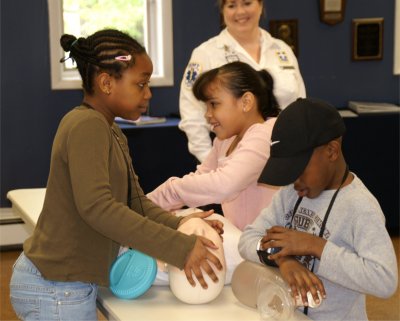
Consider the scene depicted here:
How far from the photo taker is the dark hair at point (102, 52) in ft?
5.68

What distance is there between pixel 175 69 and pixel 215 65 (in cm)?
168

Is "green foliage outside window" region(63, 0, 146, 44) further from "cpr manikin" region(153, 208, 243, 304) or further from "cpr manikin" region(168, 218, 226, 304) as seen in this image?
"cpr manikin" region(168, 218, 226, 304)

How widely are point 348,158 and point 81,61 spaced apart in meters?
3.04

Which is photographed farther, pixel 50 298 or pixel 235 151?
pixel 235 151

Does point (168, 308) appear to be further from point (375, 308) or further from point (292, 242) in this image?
point (375, 308)

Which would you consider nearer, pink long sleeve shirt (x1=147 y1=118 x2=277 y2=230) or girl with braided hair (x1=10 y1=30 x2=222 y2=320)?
girl with braided hair (x1=10 y1=30 x2=222 y2=320)

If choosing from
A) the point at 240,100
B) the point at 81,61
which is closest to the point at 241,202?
the point at 240,100

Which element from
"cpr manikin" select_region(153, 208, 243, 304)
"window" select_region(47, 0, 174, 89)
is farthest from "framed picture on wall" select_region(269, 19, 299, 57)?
"cpr manikin" select_region(153, 208, 243, 304)

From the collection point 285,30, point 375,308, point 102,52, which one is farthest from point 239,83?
point 285,30

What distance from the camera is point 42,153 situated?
4602 millimetres

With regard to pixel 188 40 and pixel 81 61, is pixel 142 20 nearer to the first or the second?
pixel 188 40

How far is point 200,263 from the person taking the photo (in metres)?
1.62

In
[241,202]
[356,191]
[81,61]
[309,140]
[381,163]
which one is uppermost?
[81,61]

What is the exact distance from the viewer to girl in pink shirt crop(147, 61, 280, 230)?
207 centimetres
